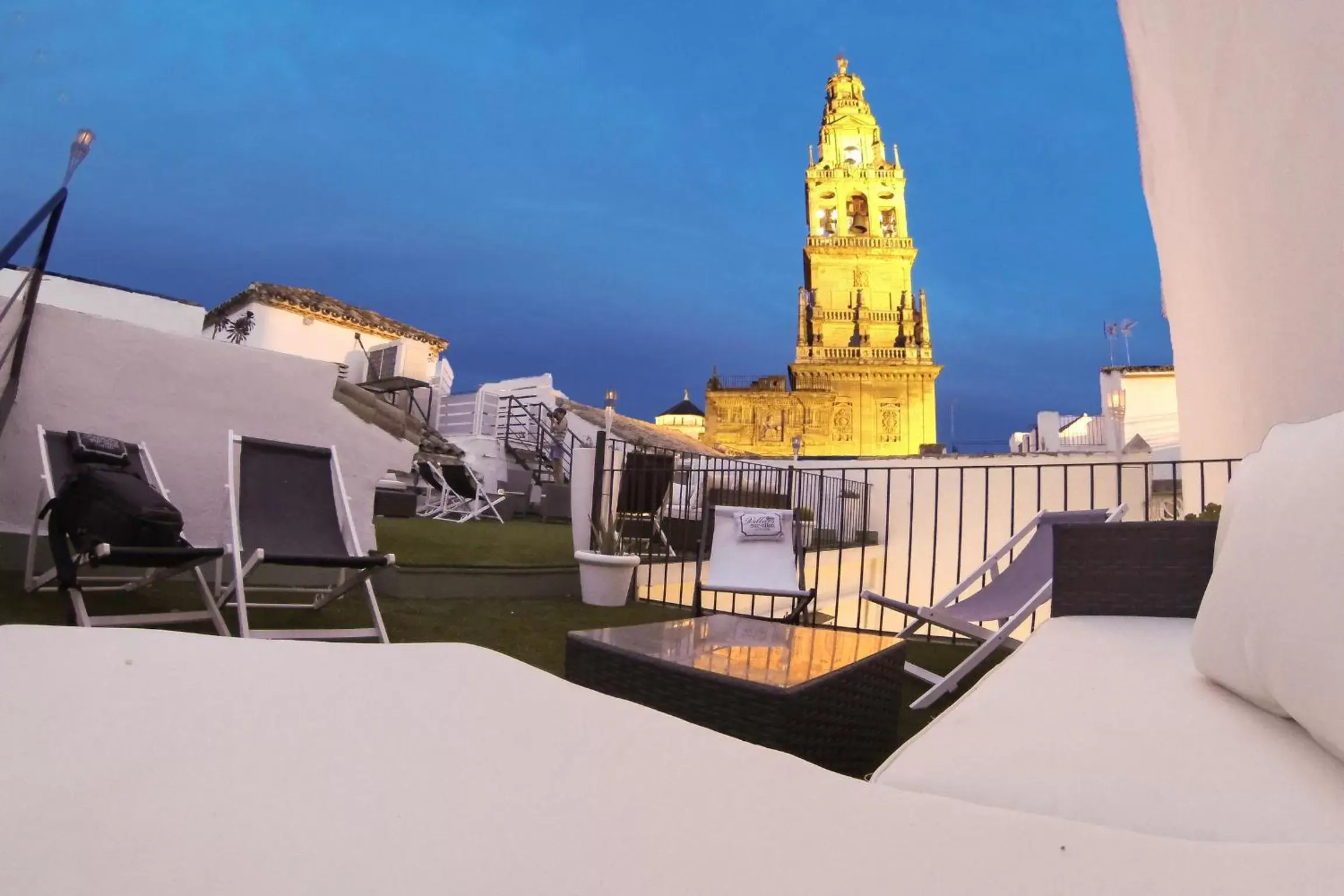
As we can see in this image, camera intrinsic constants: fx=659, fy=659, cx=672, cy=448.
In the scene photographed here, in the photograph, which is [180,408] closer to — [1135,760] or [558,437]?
[1135,760]

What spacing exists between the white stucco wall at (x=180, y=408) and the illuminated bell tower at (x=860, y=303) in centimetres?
2603

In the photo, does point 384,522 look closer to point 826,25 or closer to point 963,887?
point 963,887

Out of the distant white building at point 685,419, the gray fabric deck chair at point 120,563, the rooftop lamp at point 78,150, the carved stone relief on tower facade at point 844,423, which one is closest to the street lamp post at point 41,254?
the rooftop lamp at point 78,150

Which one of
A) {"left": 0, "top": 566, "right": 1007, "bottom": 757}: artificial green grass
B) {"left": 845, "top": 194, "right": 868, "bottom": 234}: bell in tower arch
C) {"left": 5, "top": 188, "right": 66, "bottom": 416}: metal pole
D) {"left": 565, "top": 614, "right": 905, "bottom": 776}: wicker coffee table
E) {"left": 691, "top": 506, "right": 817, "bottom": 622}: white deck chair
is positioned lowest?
{"left": 0, "top": 566, "right": 1007, "bottom": 757}: artificial green grass

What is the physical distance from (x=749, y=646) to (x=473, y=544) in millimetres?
4384

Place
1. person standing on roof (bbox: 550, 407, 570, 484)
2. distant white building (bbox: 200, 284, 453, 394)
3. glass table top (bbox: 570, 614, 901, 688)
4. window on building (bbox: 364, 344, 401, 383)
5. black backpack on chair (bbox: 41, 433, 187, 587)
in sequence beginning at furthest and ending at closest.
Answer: distant white building (bbox: 200, 284, 453, 394)
window on building (bbox: 364, 344, 401, 383)
person standing on roof (bbox: 550, 407, 570, 484)
black backpack on chair (bbox: 41, 433, 187, 587)
glass table top (bbox: 570, 614, 901, 688)

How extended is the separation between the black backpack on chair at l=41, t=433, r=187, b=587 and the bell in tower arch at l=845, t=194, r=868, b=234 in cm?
3327

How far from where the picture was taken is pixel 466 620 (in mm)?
3682

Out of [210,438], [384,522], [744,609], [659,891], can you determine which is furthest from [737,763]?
[384,522]

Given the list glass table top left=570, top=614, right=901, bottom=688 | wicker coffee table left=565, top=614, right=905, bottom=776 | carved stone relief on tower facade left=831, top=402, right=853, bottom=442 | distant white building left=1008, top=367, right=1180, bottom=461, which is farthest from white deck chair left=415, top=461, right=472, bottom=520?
carved stone relief on tower facade left=831, top=402, right=853, bottom=442

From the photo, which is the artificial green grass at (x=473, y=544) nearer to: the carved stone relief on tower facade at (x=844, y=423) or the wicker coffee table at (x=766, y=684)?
the wicker coffee table at (x=766, y=684)

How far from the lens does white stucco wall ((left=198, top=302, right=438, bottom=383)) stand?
14.7 metres

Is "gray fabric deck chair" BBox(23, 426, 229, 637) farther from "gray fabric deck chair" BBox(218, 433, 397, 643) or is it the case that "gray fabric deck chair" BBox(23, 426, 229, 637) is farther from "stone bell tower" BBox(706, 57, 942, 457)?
"stone bell tower" BBox(706, 57, 942, 457)

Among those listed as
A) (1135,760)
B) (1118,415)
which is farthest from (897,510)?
(1135,760)
